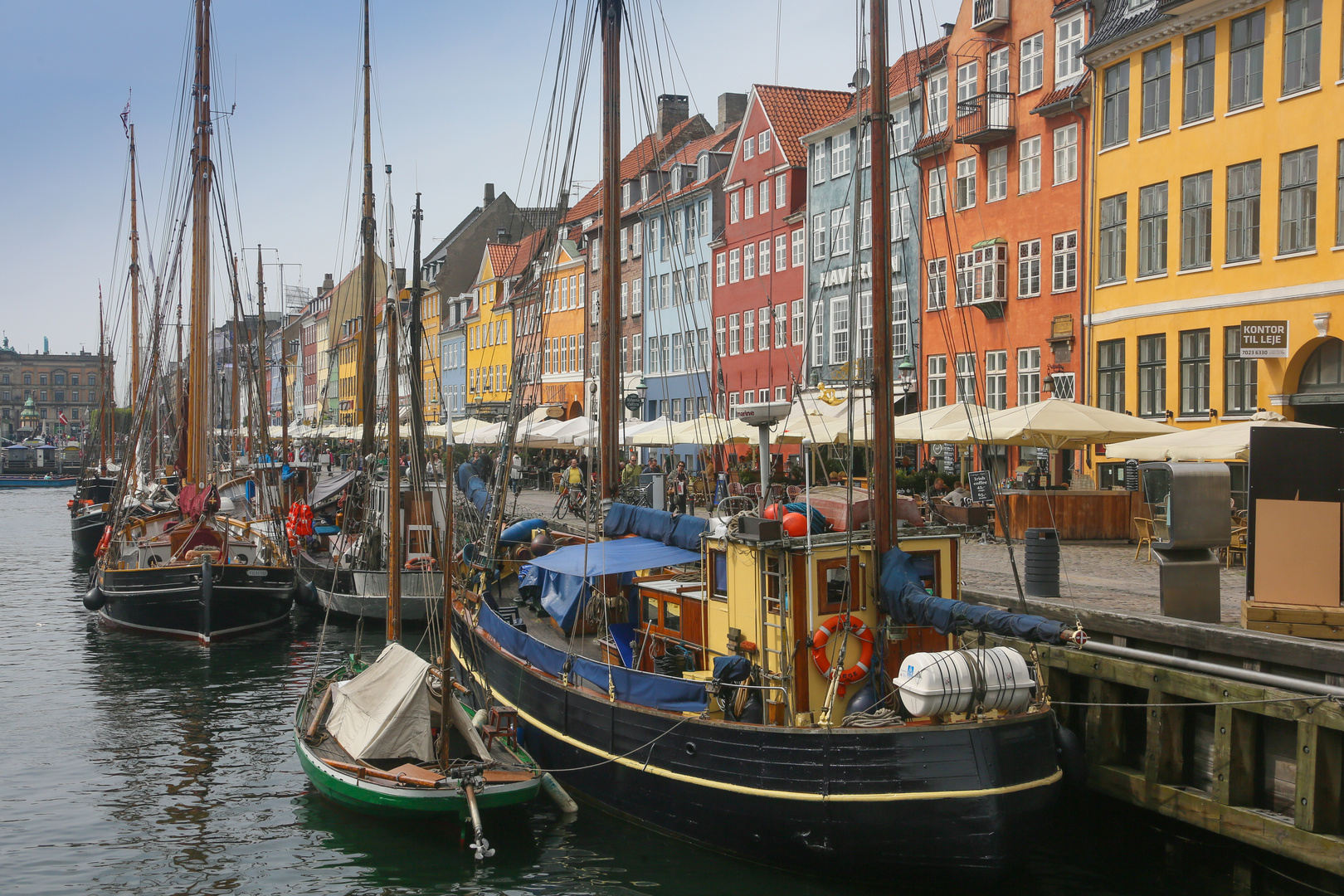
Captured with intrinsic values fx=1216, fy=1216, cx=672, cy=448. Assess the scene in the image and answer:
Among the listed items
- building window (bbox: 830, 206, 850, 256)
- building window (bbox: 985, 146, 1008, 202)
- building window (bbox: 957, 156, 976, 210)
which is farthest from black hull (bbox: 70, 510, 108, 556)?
building window (bbox: 985, 146, 1008, 202)

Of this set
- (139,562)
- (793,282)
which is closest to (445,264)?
(793,282)

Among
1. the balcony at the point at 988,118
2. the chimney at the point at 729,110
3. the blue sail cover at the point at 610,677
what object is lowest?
the blue sail cover at the point at 610,677

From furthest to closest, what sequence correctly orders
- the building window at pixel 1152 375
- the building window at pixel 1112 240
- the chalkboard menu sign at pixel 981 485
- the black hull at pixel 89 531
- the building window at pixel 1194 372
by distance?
the black hull at pixel 89 531
the building window at pixel 1112 240
the building window at pixel 1152 375
the building window at pixel 1194 372
the chalkboard menu sign at pixel 981 485

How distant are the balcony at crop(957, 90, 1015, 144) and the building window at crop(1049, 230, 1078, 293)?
4.17 m

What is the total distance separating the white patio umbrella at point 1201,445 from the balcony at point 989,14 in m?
19.3

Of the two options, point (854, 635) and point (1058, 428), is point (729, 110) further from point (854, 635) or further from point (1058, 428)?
point (854, 635)

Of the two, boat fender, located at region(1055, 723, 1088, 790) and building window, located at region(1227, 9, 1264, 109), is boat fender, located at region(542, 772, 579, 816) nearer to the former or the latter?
boat fender, located at region(1055, 723, 1088, 790)

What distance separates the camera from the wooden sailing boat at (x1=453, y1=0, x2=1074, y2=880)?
1147 cm

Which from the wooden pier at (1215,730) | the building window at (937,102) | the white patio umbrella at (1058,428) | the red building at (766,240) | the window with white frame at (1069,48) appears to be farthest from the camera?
the red building at (766,240)

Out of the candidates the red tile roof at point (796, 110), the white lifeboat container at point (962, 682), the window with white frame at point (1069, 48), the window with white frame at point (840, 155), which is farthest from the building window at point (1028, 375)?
the white lifeboat container at point (962, 682)

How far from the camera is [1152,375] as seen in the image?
3148 centimetres

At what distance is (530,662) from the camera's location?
16.6m

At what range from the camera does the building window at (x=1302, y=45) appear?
26.5 metres

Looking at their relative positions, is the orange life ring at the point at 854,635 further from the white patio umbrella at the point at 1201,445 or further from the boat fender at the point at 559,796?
the white patio umbrella at the point at 1201,445
